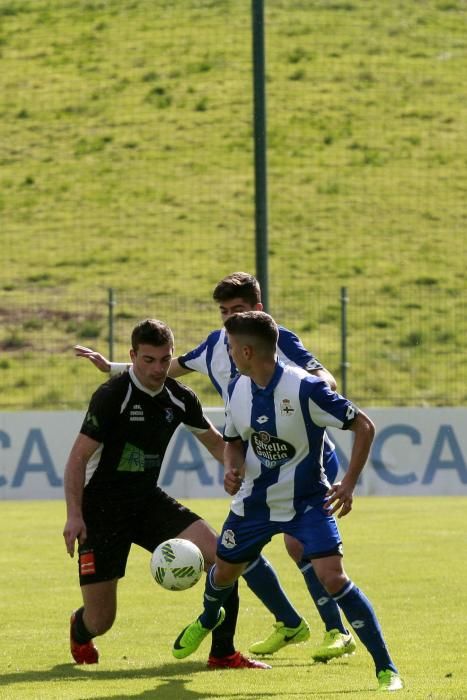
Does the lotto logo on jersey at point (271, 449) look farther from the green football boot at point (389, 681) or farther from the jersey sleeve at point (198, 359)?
the jersey sleeve at point (198, 359)

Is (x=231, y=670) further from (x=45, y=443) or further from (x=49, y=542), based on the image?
(x=45, y=443)

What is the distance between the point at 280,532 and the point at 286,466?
0.33 meters

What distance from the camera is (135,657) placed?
759 centimetres

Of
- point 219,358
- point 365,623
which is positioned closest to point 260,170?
point 219,358

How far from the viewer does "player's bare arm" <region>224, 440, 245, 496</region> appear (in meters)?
6.82

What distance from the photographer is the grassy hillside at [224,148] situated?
1448 inches

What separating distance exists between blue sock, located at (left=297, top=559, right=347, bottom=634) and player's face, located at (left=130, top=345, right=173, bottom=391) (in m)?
1.35

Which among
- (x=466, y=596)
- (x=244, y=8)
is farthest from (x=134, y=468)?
(x=244, y=8)

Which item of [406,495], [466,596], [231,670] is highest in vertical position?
[231,670]

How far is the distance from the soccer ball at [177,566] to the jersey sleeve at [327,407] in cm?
111

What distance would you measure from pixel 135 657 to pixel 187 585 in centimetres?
74

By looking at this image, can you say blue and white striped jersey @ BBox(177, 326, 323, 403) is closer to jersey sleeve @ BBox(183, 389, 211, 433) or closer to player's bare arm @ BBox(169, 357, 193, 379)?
player's bare arm @ BBox(169, 357, 193, 379)

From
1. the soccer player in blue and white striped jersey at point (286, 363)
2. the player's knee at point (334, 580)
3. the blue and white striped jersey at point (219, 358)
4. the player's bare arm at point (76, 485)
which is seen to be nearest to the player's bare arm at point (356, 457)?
the player's knee at point (334, 580)

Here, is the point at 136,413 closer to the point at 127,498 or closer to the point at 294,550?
the point at 127,498
